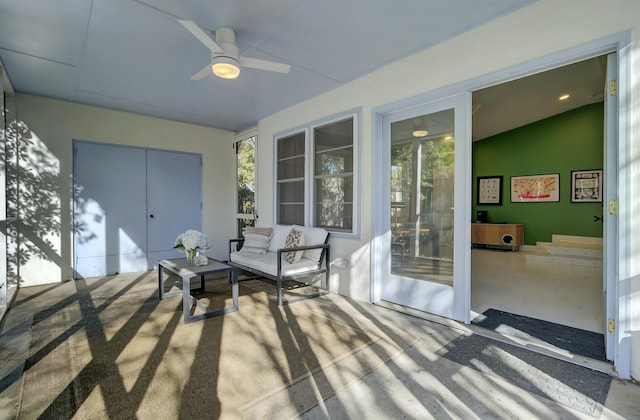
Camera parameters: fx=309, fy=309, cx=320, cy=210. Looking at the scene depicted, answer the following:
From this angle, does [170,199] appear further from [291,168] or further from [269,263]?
[269,263]

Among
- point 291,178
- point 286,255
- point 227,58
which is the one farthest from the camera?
point 291,178

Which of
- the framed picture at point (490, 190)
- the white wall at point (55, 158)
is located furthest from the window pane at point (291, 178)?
the framed picture at point (490, 190)

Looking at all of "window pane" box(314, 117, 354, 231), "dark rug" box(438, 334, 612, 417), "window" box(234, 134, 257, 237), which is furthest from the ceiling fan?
"window" box(234, 134, 257, 237)

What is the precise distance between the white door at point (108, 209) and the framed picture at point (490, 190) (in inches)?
301

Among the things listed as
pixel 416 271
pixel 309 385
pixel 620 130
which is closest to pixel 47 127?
pixel 309 385

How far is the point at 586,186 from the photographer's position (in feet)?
20.9

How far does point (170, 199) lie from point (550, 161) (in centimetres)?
787

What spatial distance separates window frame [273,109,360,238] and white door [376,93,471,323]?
1.06 feet

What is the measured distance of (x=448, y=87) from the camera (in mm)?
2824

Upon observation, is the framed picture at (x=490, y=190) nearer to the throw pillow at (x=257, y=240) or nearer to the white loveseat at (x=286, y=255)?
the white loveseat at (x=286, y=255)

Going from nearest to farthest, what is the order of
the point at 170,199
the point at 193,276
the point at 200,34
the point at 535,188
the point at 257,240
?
the point at 200,34 → the point at 193,276 → the point at 257,240 → the point at 170,199 → the point at 535,188

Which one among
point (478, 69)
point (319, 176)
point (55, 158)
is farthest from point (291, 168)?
point (55, 158)

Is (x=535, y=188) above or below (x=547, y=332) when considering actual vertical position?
above

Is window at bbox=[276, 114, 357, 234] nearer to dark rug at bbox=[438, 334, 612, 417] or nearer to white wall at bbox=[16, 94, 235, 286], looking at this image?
dark rug at bbox=[438, 334, 612, 417]
